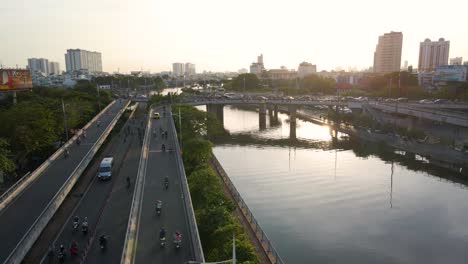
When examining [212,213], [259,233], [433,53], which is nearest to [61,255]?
[212,213]

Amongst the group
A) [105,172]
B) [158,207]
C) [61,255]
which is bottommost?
[61,255]

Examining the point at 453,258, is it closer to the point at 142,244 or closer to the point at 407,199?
the point at 407,199

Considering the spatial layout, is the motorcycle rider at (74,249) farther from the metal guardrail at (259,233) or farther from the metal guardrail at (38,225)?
the metal guardrail at (259,233)

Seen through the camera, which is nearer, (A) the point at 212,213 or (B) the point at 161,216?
(A) the point at 212,213

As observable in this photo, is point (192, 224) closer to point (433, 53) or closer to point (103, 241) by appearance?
point (103, 241)

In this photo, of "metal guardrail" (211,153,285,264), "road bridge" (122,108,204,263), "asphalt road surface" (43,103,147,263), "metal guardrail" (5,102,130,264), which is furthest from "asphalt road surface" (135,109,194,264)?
"metal guardrail" (5,102,130,264)

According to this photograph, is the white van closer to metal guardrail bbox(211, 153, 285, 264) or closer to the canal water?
metal guardrail bbox(211, 153, 285, 264)

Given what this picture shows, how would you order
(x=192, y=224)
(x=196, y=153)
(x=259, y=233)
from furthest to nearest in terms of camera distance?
(x=196, y=153), (x=259, y=233), (x=192, y=224)
